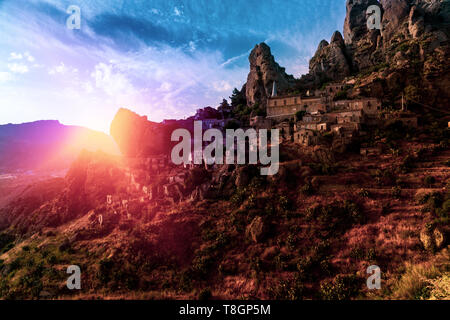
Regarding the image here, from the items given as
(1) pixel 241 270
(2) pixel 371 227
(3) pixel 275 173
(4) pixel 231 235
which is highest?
(3) pixel 275 173

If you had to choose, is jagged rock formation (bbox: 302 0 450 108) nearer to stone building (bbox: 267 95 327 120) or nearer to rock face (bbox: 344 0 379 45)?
rock face (bbox: 344 0 379 45)

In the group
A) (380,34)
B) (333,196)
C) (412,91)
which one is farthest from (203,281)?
(380,34)

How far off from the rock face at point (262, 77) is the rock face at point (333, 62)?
10.6m

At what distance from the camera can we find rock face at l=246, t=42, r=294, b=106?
63.0m

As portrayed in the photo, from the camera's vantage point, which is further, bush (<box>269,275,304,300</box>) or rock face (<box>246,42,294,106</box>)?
rock face (<box>246,42,294,106</box>)

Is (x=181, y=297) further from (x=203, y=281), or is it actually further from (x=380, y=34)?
(x=380, y=34)

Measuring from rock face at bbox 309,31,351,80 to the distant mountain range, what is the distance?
9280cm

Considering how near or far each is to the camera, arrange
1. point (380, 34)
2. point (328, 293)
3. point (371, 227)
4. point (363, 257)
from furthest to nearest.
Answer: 1. point (380, 34)
2. point (371, 227)
3. point (363, 257)
4. point (328, 293)

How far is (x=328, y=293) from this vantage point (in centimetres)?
1741

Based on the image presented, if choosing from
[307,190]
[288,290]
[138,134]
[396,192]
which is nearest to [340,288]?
[288,290]

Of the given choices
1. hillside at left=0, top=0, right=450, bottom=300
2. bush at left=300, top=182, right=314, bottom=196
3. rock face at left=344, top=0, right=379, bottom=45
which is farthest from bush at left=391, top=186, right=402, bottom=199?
rock face at left=344, top=0, right=379, bottom=45

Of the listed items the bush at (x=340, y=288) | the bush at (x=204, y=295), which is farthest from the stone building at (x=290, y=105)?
the bush at (x=204, y=295)

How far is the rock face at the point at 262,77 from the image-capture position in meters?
63.0

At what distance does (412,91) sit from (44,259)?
68082 mm
